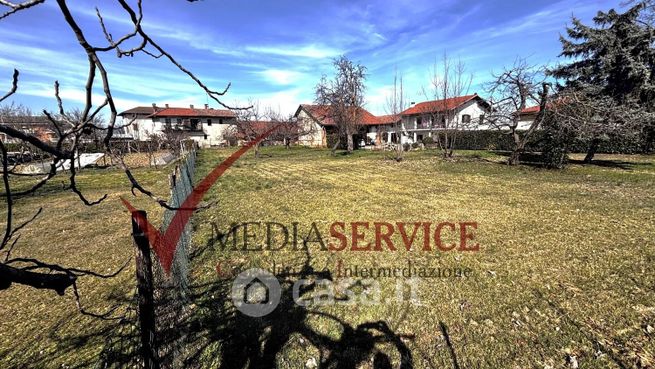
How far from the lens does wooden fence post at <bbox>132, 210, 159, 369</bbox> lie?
1.69m

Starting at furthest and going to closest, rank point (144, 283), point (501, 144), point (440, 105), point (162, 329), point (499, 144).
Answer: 1. point (499, 144)
2. point (501, 144)
3. point (440, 105)
4. point (162, 329)
5. point (144, 283)

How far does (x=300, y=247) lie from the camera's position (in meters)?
5.54

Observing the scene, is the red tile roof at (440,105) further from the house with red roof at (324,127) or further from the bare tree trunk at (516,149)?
the house with red roof at (324,127)

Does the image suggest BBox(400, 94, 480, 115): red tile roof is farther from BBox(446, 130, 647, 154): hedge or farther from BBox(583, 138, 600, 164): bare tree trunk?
BBox(583, 138, 600, 164): bare tree trunk

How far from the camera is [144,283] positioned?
1.75 meters

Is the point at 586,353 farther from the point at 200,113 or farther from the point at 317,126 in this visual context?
the point at 200,113

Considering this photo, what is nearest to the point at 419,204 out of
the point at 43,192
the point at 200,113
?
the point at 43,192

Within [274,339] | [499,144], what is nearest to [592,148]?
[499,144]

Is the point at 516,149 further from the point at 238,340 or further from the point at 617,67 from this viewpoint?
the point at 238,340

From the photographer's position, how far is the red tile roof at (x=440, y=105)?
18202 millimetres

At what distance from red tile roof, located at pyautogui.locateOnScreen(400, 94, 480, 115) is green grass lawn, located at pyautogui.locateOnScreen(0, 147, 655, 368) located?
11447 millimetres

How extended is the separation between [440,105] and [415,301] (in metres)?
19.6

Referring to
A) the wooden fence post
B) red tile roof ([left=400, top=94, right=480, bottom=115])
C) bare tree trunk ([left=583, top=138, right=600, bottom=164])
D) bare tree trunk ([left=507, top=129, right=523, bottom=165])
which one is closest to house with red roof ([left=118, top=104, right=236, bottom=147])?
red tile roof ([left=400, top=94, right=480, bottom=115])

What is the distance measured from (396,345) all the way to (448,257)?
2.32 m
